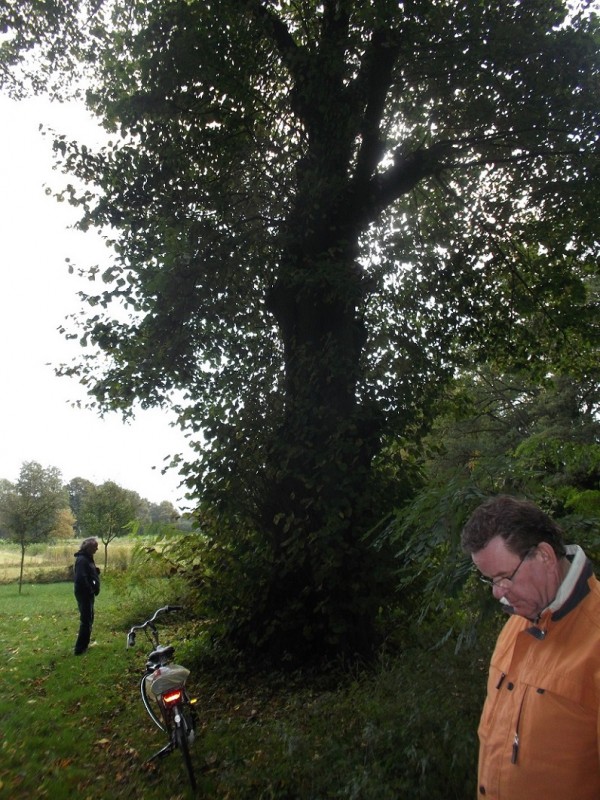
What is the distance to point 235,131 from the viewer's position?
9.71 m

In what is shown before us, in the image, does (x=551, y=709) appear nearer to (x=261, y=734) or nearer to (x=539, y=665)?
(x=539, y=665)

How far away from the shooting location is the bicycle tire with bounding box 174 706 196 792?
4.79 m

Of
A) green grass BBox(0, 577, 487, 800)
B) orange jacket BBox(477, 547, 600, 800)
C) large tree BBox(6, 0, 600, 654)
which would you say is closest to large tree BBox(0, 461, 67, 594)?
green grass BBox(0, 577, 487, 800)

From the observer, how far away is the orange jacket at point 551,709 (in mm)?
1804

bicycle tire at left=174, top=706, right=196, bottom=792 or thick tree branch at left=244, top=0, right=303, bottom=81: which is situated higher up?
thick tree branch at left=244, top=0, right=303, bottom=81

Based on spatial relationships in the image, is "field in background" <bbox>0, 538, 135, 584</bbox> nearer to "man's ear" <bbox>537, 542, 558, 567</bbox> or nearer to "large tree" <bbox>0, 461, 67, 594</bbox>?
"large tree" <bbox>0, 461, 67, 594</bbox>

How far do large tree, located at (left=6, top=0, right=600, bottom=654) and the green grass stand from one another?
130 centimetres

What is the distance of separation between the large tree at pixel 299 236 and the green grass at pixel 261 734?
1304 millimetres

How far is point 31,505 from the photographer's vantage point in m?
28.5

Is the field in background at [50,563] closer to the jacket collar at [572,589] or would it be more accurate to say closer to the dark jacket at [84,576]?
the dark jacket at [84,576]

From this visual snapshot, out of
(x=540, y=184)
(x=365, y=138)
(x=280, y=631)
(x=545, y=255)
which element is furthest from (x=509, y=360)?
(x=280, y=631)

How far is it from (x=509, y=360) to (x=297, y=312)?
19.0 ft

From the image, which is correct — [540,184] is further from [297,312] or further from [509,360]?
[297,312]

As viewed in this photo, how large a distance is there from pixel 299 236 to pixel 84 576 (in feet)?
23.4
